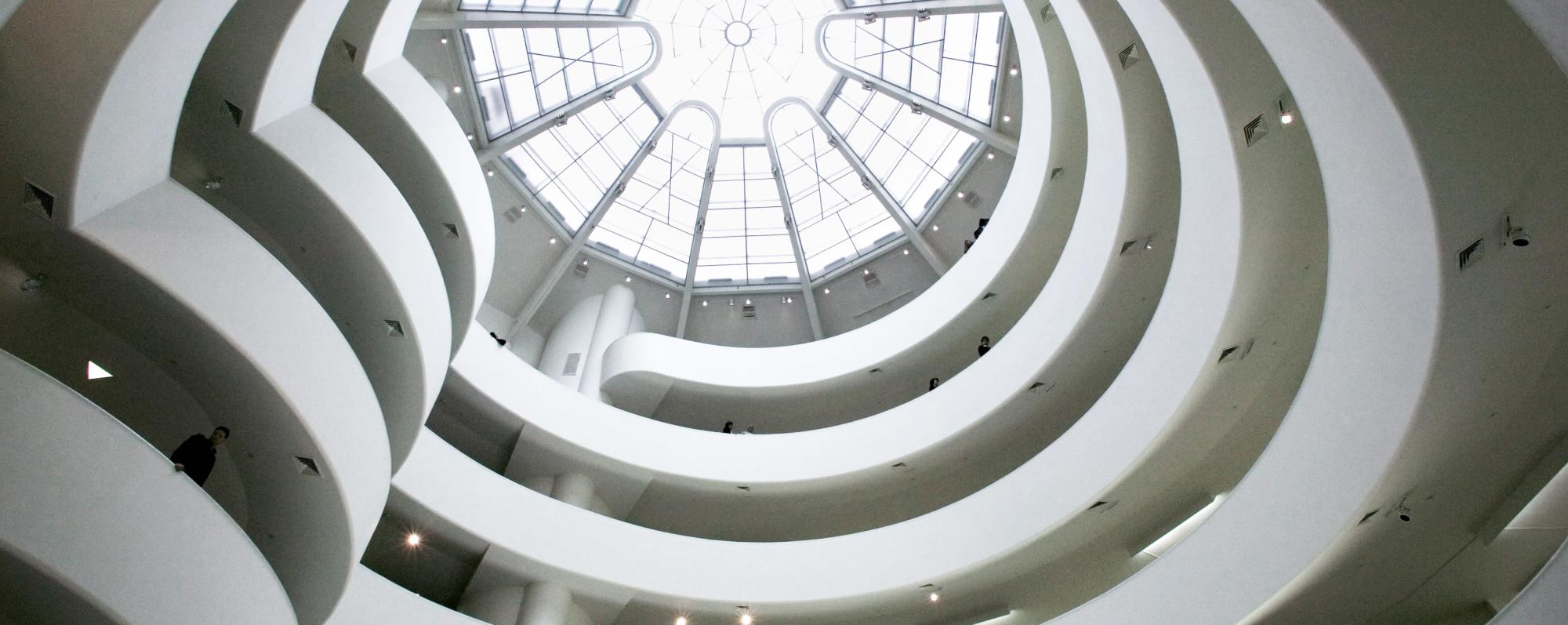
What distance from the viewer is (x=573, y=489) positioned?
19.5 m

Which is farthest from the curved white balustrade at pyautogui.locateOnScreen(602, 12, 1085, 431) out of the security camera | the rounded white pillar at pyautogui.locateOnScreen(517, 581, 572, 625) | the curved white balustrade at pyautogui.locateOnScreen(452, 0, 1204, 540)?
the security camera

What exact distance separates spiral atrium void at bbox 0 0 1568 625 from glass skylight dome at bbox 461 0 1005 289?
5.4 inches

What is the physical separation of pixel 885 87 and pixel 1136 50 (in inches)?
459

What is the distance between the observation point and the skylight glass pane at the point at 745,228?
26891mm

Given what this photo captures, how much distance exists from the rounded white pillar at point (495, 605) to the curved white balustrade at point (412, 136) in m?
5.50

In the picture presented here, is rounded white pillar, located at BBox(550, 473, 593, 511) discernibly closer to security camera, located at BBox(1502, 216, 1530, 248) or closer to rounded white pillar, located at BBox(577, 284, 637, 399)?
rounded white pillar, located at BBox(577, 284, 637, 399)

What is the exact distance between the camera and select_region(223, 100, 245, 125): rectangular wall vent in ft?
34.8

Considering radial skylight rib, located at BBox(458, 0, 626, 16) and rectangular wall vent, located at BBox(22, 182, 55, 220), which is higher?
radial skylight rib, located at BBox(458, 0, 626, 16)

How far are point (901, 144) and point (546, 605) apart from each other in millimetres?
16308

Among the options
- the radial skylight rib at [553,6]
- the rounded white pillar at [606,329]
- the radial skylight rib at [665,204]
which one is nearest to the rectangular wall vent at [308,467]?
the rounded white pillar at [606,329]

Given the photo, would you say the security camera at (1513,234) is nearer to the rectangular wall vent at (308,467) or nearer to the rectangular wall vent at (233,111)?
the rectangular wall vent at (308,467)

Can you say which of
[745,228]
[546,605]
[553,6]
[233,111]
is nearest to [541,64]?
[553,6]

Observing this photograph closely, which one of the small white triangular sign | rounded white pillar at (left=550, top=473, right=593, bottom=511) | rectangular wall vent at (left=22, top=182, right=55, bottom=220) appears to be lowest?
rectangular wall vent at (left=22, top=182, right=55, bottom=220)

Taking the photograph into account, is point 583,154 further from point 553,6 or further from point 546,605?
point 546,605
